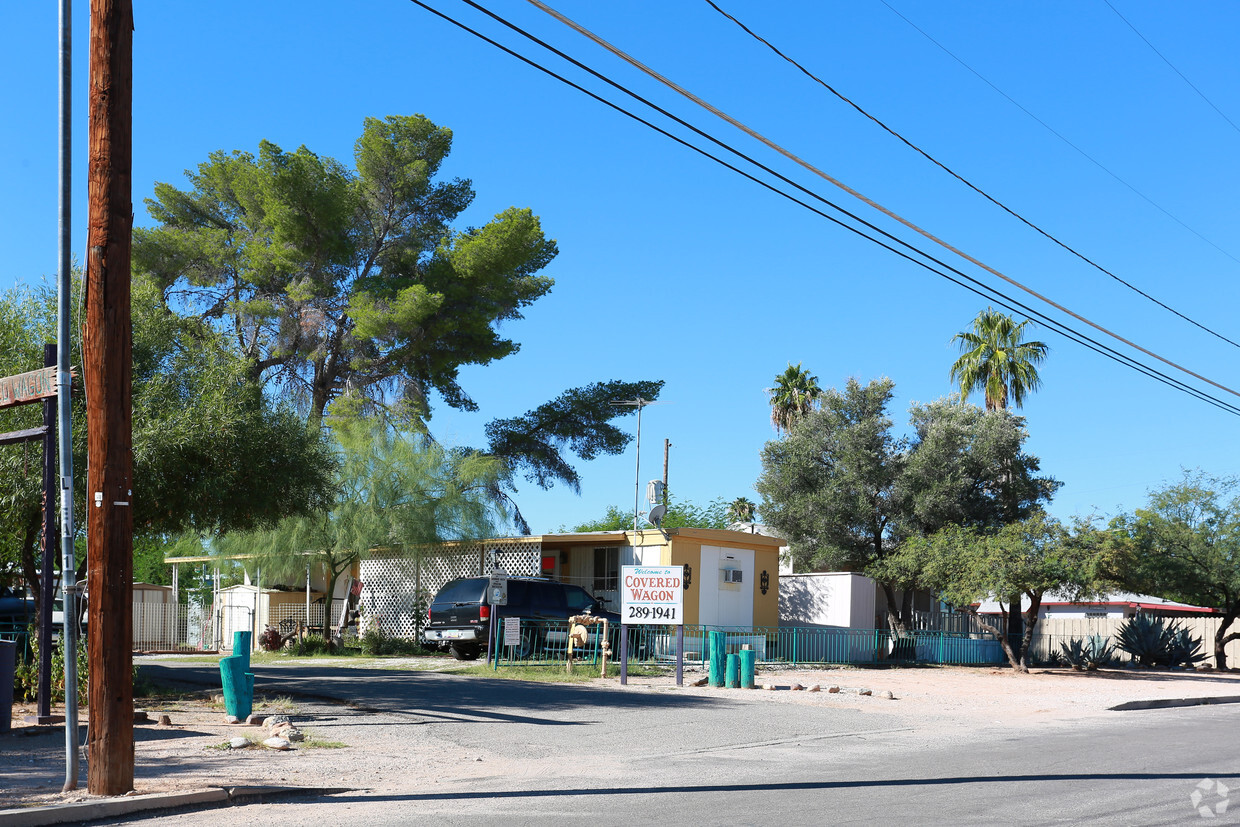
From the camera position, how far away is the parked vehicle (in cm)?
2212

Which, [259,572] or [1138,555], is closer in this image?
[259,572]

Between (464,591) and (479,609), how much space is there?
82 centimetres

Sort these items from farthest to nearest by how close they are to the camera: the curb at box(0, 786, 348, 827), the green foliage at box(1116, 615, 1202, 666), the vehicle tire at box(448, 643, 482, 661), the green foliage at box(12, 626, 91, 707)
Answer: the green foliage at box(1116, 615, 1202, 666)
the vehicle tire at box(448, 643, 482, 661)
the green foliage at box(12, 626, 91, 707)
the curb at box(0, 786, 348, 827)

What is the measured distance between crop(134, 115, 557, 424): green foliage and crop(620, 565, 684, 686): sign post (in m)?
12.9

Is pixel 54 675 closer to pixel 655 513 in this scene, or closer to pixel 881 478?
pixel 655 513

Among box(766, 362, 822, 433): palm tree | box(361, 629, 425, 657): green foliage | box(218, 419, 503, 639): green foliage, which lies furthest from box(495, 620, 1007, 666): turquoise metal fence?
box(766, 362, 822, 433): palm tree

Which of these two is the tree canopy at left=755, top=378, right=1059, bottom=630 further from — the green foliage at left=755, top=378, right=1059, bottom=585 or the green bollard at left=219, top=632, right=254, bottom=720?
the green bollard at left=219, top=632, right=254, bottom=720

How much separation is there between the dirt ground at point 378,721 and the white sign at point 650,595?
1.11 meters

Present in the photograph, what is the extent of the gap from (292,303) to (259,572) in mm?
7418

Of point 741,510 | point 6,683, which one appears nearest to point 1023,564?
point 6,683

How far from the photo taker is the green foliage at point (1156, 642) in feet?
99.7

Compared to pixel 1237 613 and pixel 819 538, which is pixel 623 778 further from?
pixel 1237 613

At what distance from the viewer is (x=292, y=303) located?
3041 centimetres

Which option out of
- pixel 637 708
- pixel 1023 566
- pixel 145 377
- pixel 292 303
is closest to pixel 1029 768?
pixel 637 708
